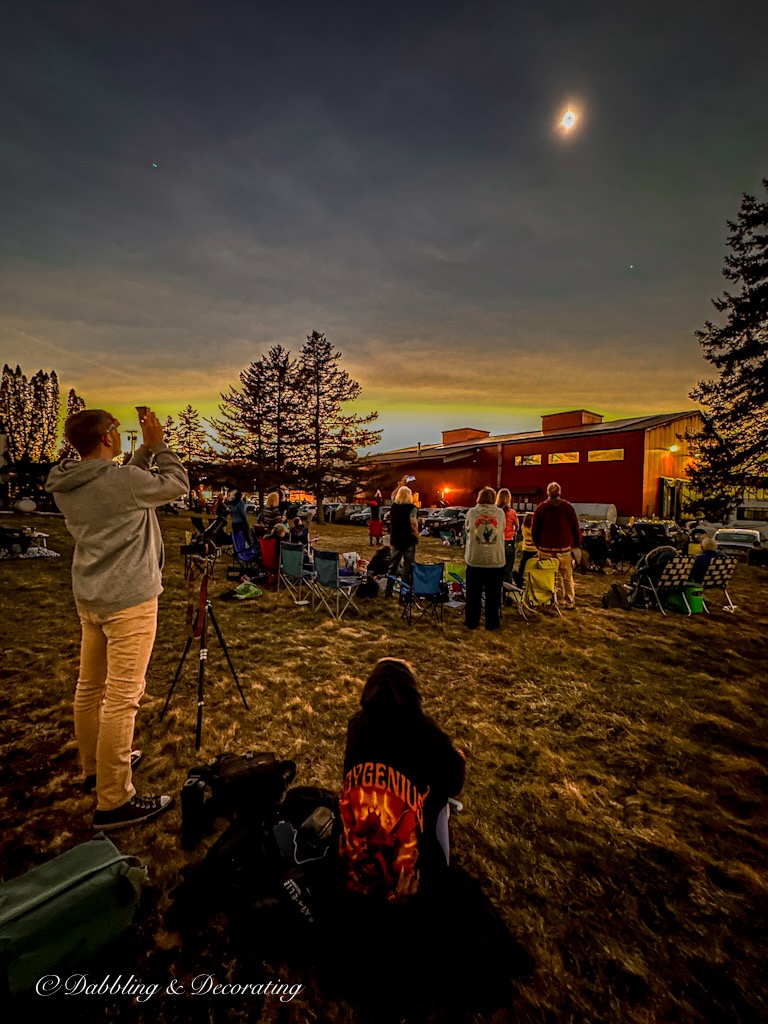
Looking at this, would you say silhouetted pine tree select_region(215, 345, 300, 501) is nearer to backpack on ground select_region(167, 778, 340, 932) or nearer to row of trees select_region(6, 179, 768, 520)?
row of trees select_region(6, 179, 768, 520)

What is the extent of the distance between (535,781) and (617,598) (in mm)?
6391

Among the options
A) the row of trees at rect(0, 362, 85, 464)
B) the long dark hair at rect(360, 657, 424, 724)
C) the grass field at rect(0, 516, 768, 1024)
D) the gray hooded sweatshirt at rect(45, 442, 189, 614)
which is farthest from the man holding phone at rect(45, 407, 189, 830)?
the row of trees at rect(0, 362, 85, 464)

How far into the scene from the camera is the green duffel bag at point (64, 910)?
1.66 m

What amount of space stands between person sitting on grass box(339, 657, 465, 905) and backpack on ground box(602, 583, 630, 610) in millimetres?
7895

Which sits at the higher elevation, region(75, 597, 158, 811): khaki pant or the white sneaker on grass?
region(75, 597, 158, 811): khaki pant

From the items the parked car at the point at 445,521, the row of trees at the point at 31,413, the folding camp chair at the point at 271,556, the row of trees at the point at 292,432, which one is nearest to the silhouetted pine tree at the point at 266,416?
the row of trees at the point at 292,432

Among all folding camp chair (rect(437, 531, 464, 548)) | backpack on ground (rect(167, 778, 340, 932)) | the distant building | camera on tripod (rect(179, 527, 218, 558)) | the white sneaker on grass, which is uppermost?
the distant building

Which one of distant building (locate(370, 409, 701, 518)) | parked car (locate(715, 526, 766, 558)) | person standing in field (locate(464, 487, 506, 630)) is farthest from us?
distant building (locate(370, 409, 701, 518))

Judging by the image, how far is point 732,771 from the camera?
351 cm

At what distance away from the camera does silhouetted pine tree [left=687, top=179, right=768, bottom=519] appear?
59.0 feet

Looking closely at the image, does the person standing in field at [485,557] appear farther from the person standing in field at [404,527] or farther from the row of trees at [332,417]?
the row of trees at [332,417]

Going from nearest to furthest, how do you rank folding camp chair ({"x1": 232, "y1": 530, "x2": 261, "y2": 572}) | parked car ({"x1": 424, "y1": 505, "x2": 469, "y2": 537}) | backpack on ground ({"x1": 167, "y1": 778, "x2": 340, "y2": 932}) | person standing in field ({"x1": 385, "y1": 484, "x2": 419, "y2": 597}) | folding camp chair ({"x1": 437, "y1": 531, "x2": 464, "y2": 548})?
backpack on ground ({"x1": 167, "y1": 778, "x2": 340, "y2": 932})
person standing in field ({"x1": 385, "y1": 484, "x2": 419, "y2": 597})
folding camp chair ({"x1": 232, "y1": 530, "x2": 261, "y2": 572})
folding camp chair ({"x1": 437, "y1": 531, "x2": 464, "y2": 548})
parked car ({"x1": 424, "y1": 505, "x2": 469, "y2": 537})

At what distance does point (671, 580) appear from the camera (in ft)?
27.2

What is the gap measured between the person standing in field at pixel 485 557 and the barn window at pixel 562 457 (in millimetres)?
23965
